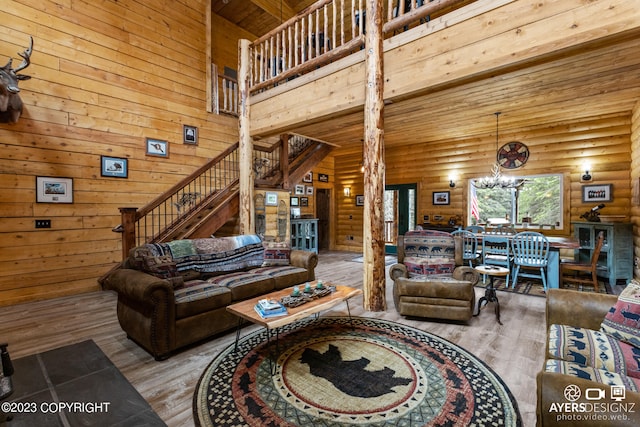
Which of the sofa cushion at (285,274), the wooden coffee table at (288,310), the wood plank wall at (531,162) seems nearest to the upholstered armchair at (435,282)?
the wooden coffee table at (288,310)

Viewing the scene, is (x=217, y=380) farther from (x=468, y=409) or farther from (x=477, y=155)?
(x=477, y=155)

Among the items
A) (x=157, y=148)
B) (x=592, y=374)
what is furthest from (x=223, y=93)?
(x=592, y=374)

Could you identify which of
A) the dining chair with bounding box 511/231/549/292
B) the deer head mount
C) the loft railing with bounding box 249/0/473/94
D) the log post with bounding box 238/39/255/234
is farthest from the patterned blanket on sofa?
the dining chair with bounding box 511/231/549/292

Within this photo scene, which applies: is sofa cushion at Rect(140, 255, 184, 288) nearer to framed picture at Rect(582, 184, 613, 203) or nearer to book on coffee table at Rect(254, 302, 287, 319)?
book on coffee table at Rect(254, 302, 287, 319)

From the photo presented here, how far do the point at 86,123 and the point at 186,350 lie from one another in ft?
13.5

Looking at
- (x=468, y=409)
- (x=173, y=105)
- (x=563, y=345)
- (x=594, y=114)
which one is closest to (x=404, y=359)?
(x=468, y=409)

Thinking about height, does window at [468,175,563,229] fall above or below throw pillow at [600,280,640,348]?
above

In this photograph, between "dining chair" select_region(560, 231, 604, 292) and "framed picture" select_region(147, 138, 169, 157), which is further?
"framed picture" select_region(147, 138, 169, 157)

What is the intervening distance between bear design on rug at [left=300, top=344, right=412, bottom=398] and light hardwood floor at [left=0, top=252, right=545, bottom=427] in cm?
84

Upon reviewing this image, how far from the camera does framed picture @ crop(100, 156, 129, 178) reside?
4691mm

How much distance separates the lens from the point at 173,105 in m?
5.51

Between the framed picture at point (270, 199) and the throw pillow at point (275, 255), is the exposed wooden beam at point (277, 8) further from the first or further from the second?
the throw pillow at point (275, 255)

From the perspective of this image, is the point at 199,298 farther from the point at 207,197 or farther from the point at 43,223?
the point at 43,223

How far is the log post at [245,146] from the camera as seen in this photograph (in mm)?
5309
